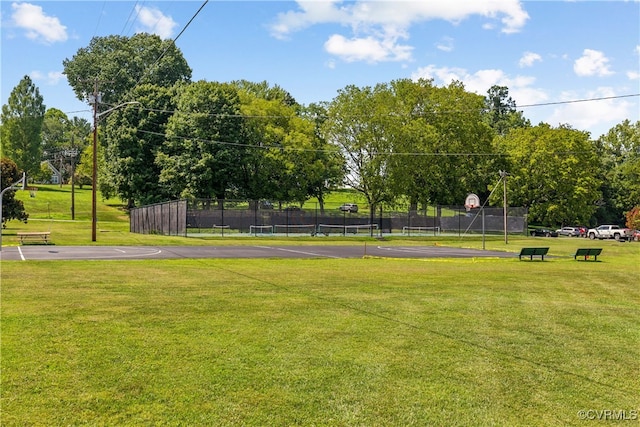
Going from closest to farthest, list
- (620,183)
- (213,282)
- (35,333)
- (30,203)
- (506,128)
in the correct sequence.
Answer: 1. (35,333)
2. (213,282)
3. (30,203)
4. (620,183)
5. (506,128)

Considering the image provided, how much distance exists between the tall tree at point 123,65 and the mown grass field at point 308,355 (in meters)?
61.1

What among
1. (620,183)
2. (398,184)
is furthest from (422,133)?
(620,183)

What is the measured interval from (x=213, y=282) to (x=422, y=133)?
2063 inches

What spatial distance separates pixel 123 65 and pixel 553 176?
194 ft

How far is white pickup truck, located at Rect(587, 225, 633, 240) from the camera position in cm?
6119

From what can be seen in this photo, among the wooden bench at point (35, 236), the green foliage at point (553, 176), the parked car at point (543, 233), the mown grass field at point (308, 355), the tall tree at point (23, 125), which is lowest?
the parked car at point (543, 233)

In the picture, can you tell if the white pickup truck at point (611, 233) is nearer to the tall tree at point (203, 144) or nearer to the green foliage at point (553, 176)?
the green foliage at point (553, 176)

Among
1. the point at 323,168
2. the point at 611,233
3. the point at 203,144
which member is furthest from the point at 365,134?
the point at 611,233

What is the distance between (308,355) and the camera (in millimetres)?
7793

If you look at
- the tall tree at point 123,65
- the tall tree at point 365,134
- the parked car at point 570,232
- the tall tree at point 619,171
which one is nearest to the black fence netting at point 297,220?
the tall tree at point 365,134

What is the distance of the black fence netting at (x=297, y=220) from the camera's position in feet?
150

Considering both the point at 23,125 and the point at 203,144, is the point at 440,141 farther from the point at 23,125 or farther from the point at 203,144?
the point at 23,125

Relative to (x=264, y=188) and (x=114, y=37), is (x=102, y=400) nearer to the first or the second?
(x=264, y=188)

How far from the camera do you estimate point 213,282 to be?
14.8 meters
